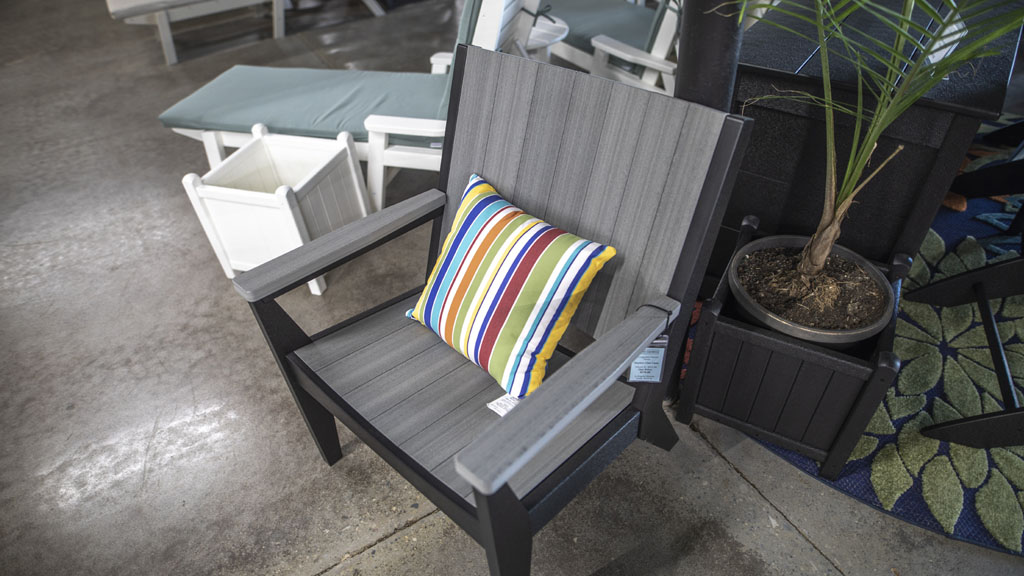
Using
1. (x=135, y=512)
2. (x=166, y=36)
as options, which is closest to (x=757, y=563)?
(x=135, y=512)

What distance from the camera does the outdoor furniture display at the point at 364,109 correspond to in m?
1.94

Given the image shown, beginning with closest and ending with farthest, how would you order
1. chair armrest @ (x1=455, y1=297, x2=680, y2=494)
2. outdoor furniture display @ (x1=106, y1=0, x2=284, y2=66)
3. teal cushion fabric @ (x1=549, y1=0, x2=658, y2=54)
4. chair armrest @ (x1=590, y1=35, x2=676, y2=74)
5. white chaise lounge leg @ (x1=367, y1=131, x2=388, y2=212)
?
chair armrest @ (x1=455, y1=297, x2=680, y2=494)
white chaise lounge leg @ (x1=367, y1=131, x2=388, y2=212)
chair armrest @ (x1=590, y1=35, x2=676, y2=74)
teal cushion fabric @ (x1=549, y1=0, x2=658, y2=54)
outdoor furniture display @ (x1=106, y1=0, x2=284, y2=66)

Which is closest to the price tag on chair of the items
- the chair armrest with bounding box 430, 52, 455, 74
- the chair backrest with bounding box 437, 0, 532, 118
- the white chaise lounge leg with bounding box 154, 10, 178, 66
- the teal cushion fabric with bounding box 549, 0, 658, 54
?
the chair backrest with bounding box 437, 0, 532, 118

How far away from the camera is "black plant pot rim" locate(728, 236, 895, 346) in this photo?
1279 millimetres

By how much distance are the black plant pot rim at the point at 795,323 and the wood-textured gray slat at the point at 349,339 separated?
2.73 ft

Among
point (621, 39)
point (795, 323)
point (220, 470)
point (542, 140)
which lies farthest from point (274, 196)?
point (621, 39)

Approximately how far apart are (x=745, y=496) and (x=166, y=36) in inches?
165

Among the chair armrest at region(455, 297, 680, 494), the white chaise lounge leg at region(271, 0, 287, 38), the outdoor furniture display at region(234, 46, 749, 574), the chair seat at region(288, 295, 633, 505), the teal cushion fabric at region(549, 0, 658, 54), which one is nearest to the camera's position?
the chair armrest at region(455, 297, 680, 494)

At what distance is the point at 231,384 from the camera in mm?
1848

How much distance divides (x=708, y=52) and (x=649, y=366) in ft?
2.11

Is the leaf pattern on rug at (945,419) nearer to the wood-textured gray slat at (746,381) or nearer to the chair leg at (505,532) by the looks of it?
the wood-textured gray slat at (746,381)

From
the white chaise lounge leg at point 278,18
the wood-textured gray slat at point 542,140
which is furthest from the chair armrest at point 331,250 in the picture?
the white chaise lounge leg at point 278,18

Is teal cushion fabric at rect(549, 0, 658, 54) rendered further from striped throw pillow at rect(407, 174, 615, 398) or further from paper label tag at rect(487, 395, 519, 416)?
paper label tag at rect(487, 395, 519, 416)

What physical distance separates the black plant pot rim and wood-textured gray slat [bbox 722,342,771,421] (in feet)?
0.26
